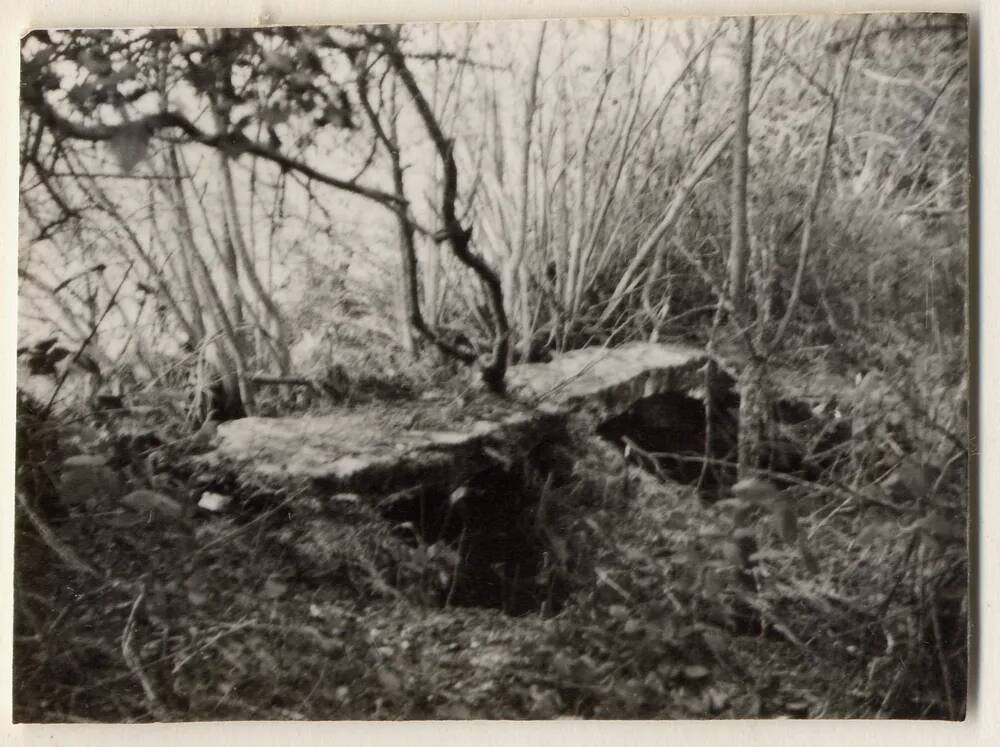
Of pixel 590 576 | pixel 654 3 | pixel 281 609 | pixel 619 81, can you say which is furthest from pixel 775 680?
pixel 654 3

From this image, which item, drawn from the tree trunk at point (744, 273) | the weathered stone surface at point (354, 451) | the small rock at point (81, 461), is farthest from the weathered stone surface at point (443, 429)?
the small rock at point (81, 461)

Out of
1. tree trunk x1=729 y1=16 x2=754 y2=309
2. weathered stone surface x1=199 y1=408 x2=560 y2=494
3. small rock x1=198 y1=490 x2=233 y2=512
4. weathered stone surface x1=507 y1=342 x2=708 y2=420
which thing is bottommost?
small rock x1=198 y1=490 x2=233 y2=512

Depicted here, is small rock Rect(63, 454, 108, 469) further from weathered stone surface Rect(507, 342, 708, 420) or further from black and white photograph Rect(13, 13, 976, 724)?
weathered stone surface Rect(507, 342, 708, 420)

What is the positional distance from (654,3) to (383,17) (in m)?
0.69

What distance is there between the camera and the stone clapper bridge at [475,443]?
196 centimetres

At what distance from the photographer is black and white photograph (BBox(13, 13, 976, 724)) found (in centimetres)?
196

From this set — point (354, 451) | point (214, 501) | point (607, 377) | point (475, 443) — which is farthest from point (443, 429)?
point (214, 501)

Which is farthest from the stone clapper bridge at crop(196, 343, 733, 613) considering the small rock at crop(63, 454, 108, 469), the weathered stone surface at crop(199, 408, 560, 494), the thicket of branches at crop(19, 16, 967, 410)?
the small rock at crop(63, 454, 108, 469)

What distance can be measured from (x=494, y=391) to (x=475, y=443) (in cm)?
14

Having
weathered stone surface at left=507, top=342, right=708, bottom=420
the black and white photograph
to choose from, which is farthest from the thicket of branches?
weathered stone surface at left=507, top=342, right=708, bottom=420

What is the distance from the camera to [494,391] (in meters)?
1.99

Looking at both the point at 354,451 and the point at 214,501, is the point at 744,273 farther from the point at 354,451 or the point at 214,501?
the point at 214,501

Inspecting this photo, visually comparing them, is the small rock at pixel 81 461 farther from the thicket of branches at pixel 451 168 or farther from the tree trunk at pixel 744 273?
the tree trunk at pixel 744 273

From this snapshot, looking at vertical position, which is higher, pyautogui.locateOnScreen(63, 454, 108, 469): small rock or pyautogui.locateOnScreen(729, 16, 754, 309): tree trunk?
pyautogui.locateOnScreen(729, 16, 754, 309): tree trunk
